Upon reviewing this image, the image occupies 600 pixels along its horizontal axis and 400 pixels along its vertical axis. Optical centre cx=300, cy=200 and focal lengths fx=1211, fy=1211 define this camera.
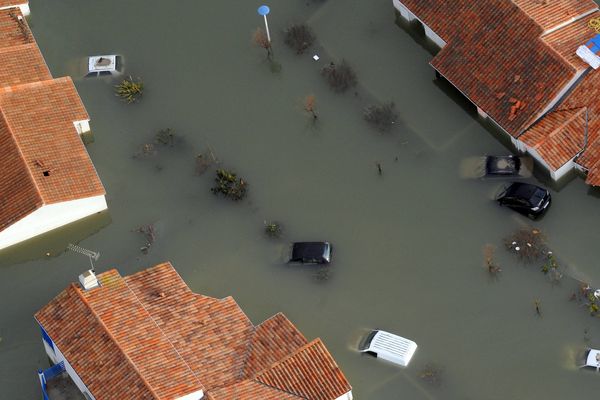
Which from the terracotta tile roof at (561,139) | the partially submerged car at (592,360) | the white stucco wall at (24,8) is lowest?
the white stucco wall at (24,8)

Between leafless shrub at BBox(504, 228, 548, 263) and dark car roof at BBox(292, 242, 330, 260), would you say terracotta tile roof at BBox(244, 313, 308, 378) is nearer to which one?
dark car roof at BBox(292, 242, 330, 260)

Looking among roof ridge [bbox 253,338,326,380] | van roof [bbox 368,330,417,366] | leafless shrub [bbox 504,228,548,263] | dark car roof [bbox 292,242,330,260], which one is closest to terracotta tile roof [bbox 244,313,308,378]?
Answer: roof ridge [bbox 253,338,326,380]

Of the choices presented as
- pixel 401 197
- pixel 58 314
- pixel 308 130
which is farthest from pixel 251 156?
pixel 58 314

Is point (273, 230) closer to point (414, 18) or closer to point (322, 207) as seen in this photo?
point (322, 207)

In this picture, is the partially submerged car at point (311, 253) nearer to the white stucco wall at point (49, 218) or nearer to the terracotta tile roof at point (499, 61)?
the white stucco wall at point (49, 218)

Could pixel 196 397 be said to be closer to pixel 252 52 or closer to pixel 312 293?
pixel 312 293

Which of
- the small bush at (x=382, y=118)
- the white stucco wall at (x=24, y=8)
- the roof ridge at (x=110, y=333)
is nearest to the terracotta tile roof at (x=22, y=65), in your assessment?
the white stucco wall at (x=24, y=8)

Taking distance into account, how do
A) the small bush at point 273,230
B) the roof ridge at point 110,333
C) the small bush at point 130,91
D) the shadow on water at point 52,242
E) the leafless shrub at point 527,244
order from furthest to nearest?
the small bush at point 130,91 → the shadow on water at point 52,242 → the small bush at point 273,230 → the leafless shrub at point 527,244 → the roof ridge at point 110,333
